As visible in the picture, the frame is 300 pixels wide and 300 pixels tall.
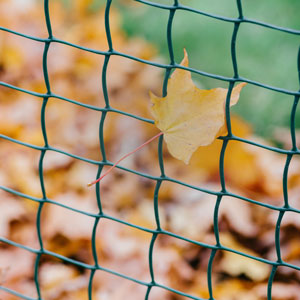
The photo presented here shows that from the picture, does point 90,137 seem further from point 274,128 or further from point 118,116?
point 274,128

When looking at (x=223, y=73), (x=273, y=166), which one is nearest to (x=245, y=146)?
(x=273, y=166)

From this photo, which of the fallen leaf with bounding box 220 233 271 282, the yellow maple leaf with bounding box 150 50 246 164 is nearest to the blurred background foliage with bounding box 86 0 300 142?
the fallen leaf with bounding box 220 233 271 282

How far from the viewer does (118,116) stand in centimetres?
232

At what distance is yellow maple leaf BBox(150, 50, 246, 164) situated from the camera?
992mm

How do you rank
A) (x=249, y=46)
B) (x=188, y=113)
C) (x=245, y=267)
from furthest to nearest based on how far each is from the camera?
(x=249, y=46) < (x=245, y=267) < (x=188, y=113)

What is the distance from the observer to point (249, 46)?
2.58 metres

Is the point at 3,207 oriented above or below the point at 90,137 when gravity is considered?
below

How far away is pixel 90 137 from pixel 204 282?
877 millimetres

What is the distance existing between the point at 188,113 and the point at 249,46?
5.45 feet

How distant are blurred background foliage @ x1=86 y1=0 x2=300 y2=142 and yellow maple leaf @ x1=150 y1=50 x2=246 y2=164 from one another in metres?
1.29

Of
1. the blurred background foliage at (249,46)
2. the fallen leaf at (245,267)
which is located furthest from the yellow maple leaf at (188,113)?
the blurred background foliage at (249,46)

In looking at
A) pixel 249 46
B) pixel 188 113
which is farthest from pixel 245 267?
pixel 249 46

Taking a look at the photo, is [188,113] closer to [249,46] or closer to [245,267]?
[245,267]

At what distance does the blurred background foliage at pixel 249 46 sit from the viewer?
93.0 inches
